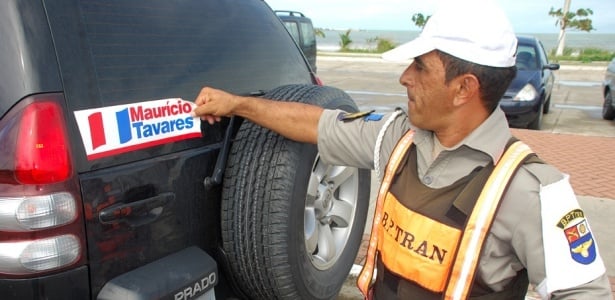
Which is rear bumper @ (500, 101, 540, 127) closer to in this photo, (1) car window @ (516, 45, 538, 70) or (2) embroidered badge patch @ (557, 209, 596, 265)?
(1) car window @ (516, 45, 538, 70)

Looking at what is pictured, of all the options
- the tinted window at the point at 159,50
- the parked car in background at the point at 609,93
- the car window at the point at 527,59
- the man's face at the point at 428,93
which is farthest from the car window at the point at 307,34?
the man's face at the point at 428,93

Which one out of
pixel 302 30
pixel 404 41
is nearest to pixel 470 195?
pixel 302 30

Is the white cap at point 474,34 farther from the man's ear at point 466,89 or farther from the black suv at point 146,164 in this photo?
the black suv at point 146,164

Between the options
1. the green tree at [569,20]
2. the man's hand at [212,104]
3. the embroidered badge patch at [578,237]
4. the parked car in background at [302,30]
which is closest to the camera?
the embroidered badge patch at [578,237]

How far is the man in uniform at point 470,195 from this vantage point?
4.72ft

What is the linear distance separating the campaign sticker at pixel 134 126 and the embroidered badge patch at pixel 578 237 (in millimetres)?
1328

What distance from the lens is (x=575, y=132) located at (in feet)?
29.8

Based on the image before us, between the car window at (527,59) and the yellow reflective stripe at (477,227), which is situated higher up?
the yellow reflective stripe at (477,227)

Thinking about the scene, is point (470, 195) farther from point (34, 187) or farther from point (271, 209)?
point (34, 187)

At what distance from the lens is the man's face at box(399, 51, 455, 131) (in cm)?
159

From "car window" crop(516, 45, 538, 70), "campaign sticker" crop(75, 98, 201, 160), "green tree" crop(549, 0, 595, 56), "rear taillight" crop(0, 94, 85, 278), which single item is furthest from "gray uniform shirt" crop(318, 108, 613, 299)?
"green tree" crop(549, 0, 595, 56)

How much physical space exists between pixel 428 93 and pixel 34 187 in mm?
1217

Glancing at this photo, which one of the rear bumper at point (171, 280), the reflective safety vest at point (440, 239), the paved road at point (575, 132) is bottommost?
the paved road at point (575, 132)

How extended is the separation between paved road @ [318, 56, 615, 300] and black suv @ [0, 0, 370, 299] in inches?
49.1
